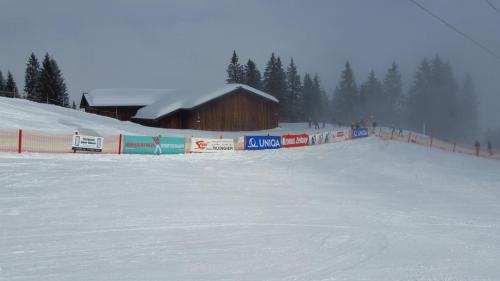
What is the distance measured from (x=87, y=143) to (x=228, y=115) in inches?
1141

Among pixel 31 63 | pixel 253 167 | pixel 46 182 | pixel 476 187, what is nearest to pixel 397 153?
pixel 476 187

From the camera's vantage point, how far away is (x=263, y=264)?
24.0 feet

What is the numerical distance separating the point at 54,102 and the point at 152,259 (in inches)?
2654

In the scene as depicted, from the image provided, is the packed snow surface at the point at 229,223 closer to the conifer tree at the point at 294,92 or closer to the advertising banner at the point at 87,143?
the advertising banner at the point at 87,143

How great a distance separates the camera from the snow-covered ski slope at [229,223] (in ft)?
23.3

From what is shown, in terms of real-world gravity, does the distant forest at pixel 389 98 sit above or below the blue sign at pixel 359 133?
above

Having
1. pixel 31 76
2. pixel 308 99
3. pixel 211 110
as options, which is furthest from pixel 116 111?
pixel 308 99

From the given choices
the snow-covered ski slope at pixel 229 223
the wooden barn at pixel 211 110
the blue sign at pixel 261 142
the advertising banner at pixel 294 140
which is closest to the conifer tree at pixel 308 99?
the wooden barn at pixel 211 110

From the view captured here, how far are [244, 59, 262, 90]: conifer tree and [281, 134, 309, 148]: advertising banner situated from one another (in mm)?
46178

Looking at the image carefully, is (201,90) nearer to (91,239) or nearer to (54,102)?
(54,102)

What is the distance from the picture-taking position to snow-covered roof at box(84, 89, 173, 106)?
Answer: 2259 inches

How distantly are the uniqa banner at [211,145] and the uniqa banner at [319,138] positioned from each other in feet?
33.0

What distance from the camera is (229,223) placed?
10.5 metres

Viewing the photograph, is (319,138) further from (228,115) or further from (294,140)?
(228,115)
